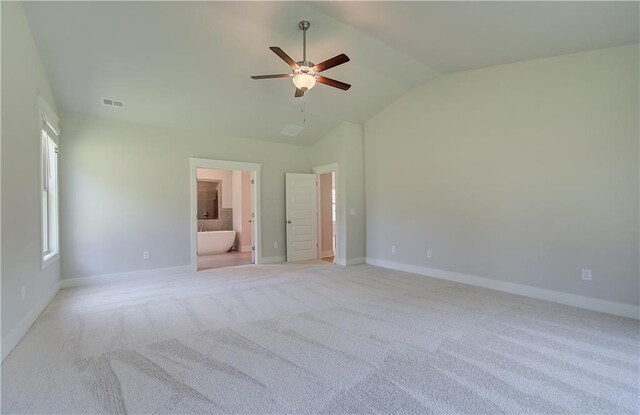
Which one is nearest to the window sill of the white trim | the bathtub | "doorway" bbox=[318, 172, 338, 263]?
the white trim

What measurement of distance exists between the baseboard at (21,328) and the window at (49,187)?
19.3 inches

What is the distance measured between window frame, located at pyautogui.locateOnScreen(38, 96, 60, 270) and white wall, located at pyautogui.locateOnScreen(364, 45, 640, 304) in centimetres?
530

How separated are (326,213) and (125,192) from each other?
4.39 m

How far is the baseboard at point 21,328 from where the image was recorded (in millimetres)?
2498

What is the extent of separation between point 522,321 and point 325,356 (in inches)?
88.4

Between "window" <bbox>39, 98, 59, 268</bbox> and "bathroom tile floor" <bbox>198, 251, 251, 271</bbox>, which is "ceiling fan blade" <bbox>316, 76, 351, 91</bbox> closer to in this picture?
"window" <bbox>39, 98, 59, 268</bbox>

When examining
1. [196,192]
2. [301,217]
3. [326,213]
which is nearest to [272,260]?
[301,217]

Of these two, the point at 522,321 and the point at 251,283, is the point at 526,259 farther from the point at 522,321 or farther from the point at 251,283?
the point at 251,283

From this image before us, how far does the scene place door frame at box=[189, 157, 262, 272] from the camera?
226 inches

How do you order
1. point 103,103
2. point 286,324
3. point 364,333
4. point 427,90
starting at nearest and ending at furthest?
point 364,333
point 286,324
point 103,103
point 427,90

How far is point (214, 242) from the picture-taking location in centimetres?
814

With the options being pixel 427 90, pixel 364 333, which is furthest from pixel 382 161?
pixel 364 333

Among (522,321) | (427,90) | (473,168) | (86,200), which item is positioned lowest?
(522,321)

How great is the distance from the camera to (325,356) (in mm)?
2445
